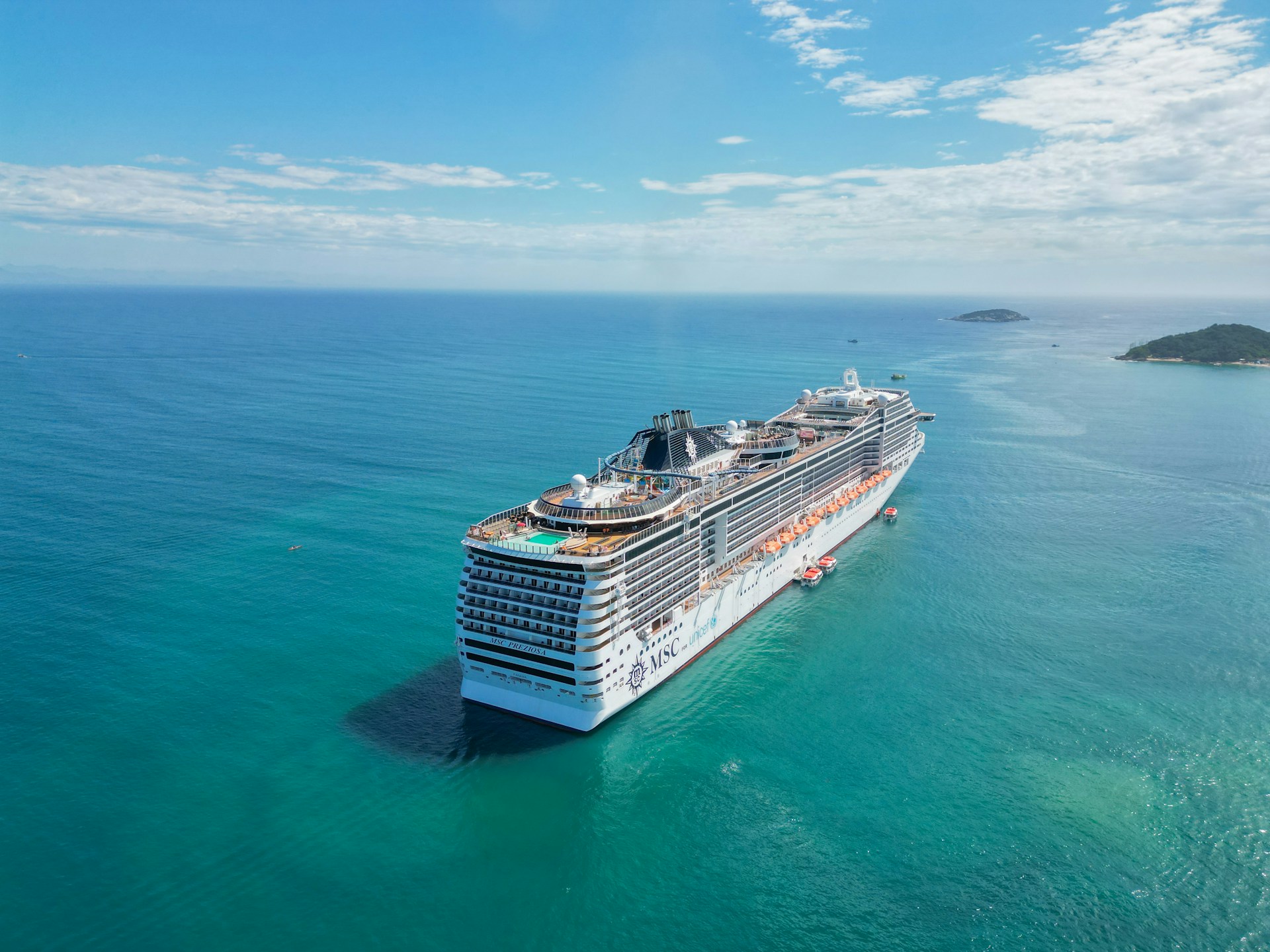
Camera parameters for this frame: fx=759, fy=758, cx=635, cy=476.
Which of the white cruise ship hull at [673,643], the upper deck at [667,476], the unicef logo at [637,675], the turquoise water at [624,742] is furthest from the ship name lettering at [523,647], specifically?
the unicef logo at [637,675]

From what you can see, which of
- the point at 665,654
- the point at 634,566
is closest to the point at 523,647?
the point at 634,566

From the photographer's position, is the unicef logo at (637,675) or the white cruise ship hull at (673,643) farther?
the unicef logo at (637,675)

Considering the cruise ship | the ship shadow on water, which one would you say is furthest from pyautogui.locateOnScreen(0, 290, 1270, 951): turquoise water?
the cruise ship

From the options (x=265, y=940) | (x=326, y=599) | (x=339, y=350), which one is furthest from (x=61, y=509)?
(x=339, y=350)

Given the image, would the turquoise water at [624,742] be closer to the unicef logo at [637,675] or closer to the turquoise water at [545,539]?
the unicef logo at [637,675]

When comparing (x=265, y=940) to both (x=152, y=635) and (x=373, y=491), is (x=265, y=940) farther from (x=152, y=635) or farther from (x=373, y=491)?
(x=373, y=491)
